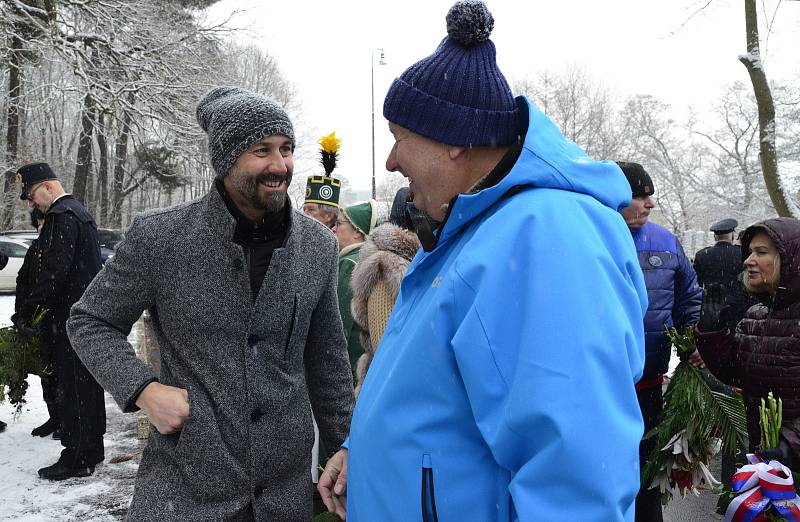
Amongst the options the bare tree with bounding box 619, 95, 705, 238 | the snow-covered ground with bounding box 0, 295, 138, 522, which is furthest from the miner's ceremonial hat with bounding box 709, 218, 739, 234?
the bare tree with bounding box 619, 95, 705, 238

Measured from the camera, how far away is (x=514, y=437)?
119 centimetres

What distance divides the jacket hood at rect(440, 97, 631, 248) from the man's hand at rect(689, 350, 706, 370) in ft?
10.1

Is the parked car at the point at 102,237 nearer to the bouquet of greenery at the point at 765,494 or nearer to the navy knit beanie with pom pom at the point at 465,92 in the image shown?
the bouquet of greenery at the point at 765,494

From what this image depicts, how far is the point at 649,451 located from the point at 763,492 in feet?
4.39

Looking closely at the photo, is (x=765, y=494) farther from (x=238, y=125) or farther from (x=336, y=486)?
(x=238, y=125)

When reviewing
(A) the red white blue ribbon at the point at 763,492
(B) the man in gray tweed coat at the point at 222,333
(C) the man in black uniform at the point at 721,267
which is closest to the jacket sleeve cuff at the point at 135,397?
(B) the man in gray tweed coat at the point at 222,333

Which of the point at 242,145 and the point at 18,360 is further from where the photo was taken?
the point at 18,360

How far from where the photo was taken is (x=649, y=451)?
4.47m

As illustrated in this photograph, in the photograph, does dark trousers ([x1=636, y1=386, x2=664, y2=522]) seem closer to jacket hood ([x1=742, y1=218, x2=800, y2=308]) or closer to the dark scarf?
jacket hood ([x1=742, y1=218, x2=800, y2=308])

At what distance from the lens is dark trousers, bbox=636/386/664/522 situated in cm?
431

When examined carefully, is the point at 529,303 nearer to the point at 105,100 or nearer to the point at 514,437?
the point at 514,437

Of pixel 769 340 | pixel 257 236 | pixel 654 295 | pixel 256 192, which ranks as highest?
Result: pixel 256 192

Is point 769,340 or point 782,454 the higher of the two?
point 769,340

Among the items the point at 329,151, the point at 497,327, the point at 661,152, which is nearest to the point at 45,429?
the point at 329,151
